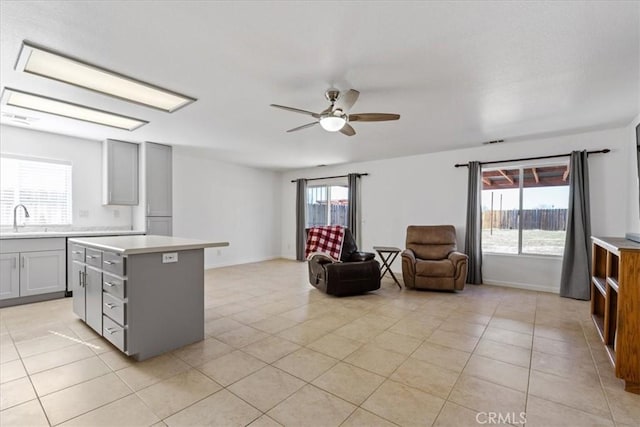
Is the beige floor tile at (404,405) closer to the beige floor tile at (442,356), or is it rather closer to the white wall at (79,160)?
the beige floor tile at (442,356)

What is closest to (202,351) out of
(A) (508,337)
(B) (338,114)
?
(B) (338,114)

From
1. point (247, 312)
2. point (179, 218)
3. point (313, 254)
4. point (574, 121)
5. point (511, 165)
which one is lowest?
point (247, 312)

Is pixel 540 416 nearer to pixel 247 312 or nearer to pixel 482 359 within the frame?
pixel 482 359

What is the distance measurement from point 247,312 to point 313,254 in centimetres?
144

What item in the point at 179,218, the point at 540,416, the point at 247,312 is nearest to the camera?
the point at 540,416

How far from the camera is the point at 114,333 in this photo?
7.94 ft

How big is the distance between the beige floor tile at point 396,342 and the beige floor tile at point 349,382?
0.48 m

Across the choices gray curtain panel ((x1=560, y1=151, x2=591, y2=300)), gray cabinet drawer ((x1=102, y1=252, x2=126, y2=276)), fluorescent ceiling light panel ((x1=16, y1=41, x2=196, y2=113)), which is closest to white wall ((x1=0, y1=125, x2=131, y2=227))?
fluorescent ceiling light panel ((x1=16, y1=41, x2=196, y2=113))

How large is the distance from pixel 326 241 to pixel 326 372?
9.02 ft

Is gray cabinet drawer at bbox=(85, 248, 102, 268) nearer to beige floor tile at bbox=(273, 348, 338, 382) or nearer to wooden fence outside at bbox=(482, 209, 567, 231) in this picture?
beige floor tile at bbox=(273, 348, 338, 382)

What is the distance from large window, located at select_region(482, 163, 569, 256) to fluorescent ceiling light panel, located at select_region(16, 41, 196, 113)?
4900mm

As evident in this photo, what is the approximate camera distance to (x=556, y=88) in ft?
9.12

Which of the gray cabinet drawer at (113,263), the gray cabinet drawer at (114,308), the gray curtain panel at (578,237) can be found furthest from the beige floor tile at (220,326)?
the gray curtain panel at (578,237)

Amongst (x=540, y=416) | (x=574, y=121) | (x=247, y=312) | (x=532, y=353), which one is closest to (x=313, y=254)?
(x=247, y=312)
